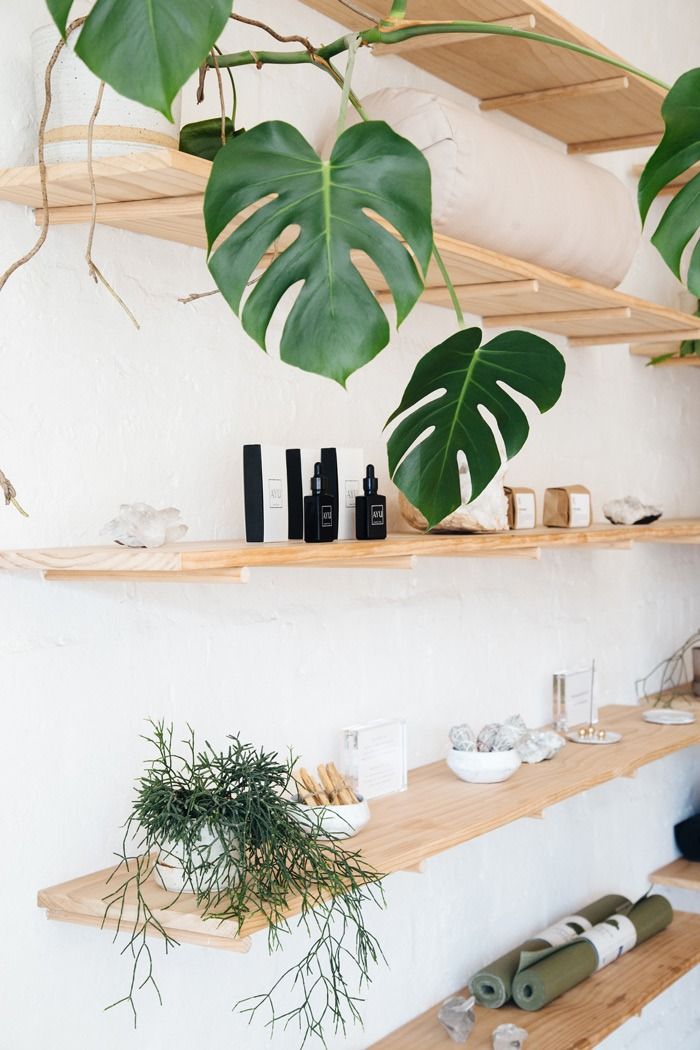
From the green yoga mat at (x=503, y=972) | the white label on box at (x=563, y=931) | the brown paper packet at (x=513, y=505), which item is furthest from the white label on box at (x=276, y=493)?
the white label on box at (x=563, y=931)

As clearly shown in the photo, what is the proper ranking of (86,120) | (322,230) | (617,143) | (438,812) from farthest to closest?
(617,143)
(438,812)
(86,120)
(322,230)

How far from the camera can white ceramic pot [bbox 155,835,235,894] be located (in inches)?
58.2

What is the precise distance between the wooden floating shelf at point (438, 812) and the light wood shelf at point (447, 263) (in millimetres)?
809

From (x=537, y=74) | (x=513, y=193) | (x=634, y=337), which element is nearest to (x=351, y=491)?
(x=513, y=193)

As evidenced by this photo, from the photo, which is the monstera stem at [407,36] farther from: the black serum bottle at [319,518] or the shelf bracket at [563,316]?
the shelf bracket at [563,316]

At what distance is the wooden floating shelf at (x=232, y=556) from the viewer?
1322 mm

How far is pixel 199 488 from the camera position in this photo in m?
1.75

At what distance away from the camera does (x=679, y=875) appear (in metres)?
3.10

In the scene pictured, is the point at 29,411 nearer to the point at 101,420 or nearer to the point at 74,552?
the point at 101,420

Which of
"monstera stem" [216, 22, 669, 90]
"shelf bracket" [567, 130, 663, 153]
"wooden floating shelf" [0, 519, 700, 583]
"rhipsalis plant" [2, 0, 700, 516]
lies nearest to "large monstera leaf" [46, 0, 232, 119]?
"rhipsalis plant" [2, 0, 700, 516]

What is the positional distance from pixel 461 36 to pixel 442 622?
1.02 m

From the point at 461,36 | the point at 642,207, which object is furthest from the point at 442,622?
the point at 642,207

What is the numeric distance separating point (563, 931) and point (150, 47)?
2.15 metres

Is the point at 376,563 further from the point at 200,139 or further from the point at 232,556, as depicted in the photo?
the point at 200,139
